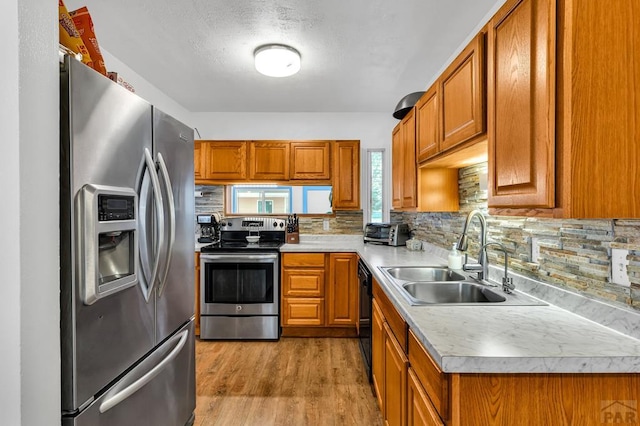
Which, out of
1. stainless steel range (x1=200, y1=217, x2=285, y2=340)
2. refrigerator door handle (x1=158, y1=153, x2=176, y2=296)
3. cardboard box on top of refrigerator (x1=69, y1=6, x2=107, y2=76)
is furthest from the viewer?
stainless steel range (x1=200, y1=217, x2=285, y2=340)

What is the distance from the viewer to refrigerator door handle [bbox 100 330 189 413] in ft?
3.62

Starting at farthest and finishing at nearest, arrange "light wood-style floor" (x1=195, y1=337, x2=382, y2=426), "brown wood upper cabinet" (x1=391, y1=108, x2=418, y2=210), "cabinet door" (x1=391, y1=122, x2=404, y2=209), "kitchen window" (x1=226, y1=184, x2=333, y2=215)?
"kitchen window" (x1=226, y1=184, x2=333, y2=215), "cabinet door" (x1=391, y1=122, x2=404, y2=209), "brown wood upper cabinet" (x1=391, y1=108, x2=418, y2=210), "light wood-style floor" (x1=195, y1=337, x2=382, y2=426)

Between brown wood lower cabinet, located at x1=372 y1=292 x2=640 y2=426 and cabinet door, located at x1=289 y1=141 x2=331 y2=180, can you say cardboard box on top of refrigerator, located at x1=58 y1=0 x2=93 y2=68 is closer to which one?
brown wood lower cabinet, located at x1=372 y1=292 x2=640 y2=426

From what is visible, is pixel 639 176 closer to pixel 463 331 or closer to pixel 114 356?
pixel 463 331

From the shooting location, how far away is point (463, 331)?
3.38 feet

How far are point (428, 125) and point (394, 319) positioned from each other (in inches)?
47.6

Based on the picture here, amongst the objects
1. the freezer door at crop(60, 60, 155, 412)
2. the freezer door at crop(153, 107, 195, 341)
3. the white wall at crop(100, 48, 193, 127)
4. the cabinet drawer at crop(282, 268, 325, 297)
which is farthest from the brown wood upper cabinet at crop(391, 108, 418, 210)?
the white wall at crop(100, 48, 193, 127)

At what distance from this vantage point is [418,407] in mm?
1095

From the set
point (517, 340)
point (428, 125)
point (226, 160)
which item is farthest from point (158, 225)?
point (226, 160)

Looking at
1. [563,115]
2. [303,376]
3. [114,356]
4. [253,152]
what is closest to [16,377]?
[114,356]

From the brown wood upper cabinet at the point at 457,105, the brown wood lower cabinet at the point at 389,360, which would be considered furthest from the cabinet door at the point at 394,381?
the brown wood upper cabinet at the point at 457,105

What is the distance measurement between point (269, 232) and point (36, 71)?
→ 2927 mm

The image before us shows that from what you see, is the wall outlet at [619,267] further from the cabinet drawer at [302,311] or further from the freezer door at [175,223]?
the cabinet drawer at [302,311]

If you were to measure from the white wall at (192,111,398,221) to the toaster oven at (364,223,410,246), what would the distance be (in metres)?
0.36
